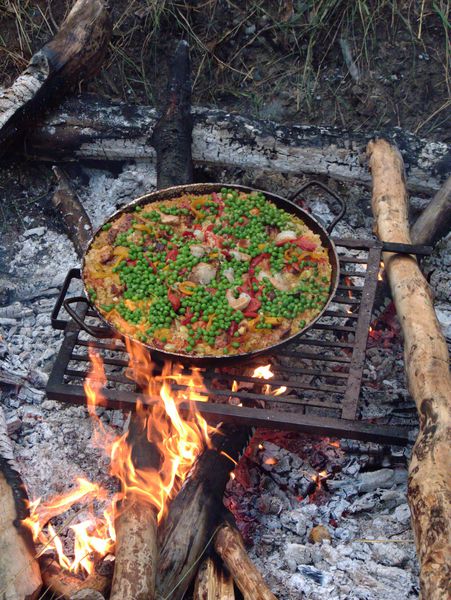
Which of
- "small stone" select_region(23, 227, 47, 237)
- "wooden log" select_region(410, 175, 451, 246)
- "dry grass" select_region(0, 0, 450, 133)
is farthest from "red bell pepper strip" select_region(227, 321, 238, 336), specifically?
"dry grass" select_region(0, 0, 450, 133)

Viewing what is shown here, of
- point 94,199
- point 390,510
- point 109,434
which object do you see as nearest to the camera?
point 390,510

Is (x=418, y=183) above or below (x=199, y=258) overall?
above

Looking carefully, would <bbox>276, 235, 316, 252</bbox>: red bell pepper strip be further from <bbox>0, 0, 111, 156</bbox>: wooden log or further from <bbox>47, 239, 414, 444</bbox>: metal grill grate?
<bbox>0, 0, 111, 156</bbox>: wooden log

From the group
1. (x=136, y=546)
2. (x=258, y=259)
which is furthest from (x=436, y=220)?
(x=136, y=546)

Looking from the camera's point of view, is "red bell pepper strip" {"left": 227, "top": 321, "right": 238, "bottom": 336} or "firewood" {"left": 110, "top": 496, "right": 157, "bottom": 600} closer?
"firewood" {"left": 110, "top": 496, "right": 157, "bottom": 600}

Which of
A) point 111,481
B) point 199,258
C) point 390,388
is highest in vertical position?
point 199,258

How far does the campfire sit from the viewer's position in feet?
11.0

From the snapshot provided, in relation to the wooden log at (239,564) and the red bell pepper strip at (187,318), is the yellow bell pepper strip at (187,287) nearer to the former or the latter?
the red bell pepper strip at (187,318)

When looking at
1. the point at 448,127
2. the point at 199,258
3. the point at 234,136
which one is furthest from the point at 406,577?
the point at 448,127

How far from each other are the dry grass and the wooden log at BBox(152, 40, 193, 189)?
1174mm

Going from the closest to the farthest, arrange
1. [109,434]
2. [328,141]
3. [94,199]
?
[109,434] < [328,141] < [94,199]

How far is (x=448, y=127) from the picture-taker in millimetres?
6602

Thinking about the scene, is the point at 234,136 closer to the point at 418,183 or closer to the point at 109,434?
the point at 418,183

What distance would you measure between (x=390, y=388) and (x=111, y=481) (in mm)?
2058
